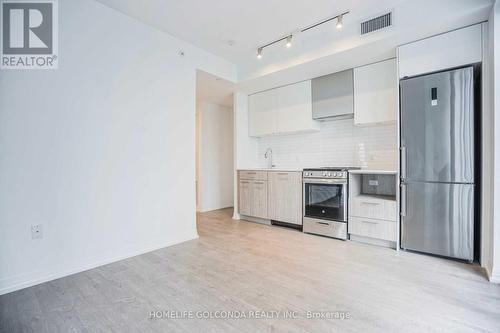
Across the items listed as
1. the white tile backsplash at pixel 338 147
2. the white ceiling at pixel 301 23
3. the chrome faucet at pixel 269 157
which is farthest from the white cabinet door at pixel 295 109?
the chrome faucet at pixel 269 157

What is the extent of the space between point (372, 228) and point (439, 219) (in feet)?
2.38

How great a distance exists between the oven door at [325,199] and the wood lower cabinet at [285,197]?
0.15 m

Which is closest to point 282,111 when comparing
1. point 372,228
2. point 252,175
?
point 252,175

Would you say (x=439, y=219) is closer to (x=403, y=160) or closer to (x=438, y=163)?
(x=438, y=163)

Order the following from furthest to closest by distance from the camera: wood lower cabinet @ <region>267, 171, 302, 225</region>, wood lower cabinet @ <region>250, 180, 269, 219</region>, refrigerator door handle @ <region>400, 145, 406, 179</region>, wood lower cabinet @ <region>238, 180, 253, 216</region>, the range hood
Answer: wood lower cabinet @ <region>238, 180, 253, 216</region> → wood lower cabinet @ <region>250, 180, 269, 219</region> → wood lower cabinet @ <region>267, 171, 302, 225</region> → the range hood → refrigerator door handle @ <region>400, 145, 406, 179</region>

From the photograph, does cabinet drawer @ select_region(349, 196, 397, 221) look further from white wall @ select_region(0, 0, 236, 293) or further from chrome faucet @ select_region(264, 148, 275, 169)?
white wall @ select_region(0, 0, 236, 293)

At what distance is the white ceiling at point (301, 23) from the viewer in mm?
2410

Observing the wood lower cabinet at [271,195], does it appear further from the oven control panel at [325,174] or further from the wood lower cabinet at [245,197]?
the oven control panel at [325,174]

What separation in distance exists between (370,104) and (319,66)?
0.89m

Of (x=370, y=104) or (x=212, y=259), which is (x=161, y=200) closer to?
(x=212, y=259)

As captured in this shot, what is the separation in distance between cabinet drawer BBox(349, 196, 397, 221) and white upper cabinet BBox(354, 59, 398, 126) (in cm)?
109

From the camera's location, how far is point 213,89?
4555 mm

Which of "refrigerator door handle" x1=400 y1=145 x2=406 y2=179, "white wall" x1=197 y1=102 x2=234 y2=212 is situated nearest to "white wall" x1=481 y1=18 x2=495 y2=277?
"refrigerator door handle" x1=400 y1=145 x2=406 y2=179

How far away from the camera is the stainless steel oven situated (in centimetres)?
332
